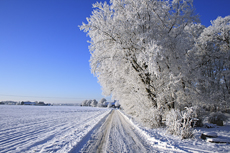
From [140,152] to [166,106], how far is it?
5.74 meters

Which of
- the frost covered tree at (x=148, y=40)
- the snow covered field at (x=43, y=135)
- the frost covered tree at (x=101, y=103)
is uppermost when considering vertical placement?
the frost covered tree at (x=148, y=40)

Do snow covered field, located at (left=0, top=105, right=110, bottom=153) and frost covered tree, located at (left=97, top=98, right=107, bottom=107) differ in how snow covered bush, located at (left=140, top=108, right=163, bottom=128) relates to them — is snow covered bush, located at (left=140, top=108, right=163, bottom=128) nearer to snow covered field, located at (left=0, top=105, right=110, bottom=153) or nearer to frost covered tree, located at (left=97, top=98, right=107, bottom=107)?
snow covered field, located at (left=0, top=105, right=110, bottom=153)

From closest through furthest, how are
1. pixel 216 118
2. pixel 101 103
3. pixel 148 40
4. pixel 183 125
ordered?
pixel 183 125
pixel 148 40
pixel 216 118
pixel 101 103

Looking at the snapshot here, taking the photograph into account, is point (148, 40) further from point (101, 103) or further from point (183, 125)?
point (101, 103)

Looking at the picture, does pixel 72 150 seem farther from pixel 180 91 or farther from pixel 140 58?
pixel 180 91

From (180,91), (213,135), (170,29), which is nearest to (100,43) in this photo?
(170,29)

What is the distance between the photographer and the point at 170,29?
9570 millimetres

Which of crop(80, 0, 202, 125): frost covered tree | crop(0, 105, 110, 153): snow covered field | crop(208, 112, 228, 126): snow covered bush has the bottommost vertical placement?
crop(0, 105, 110, 153): snow covered field

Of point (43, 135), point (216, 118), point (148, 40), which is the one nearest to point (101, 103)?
point (216, 118)

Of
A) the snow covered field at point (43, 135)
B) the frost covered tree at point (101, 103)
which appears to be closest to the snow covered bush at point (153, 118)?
the snow covered field at point (43, 135)

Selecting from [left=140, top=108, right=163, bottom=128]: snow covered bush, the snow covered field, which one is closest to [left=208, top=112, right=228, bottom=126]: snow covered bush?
[left=140, top=108, right=163, bottom=128]: snow covered bush

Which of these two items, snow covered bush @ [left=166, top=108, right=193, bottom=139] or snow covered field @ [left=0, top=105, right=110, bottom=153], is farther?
snow covered bush @ [left=166, top=108, right=193, bottom=139]

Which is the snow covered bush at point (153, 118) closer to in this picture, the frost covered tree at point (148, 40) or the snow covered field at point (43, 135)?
the frost covered tree at point (148, 40)

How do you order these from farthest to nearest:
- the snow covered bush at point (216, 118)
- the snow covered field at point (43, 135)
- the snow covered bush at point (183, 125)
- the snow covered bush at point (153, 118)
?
the snow covered bush at point (216, 118)
the snow covered bush at point (153, 118)
the snow covered bush at point (183, 125)
the snow covered field at point (43, 135)
